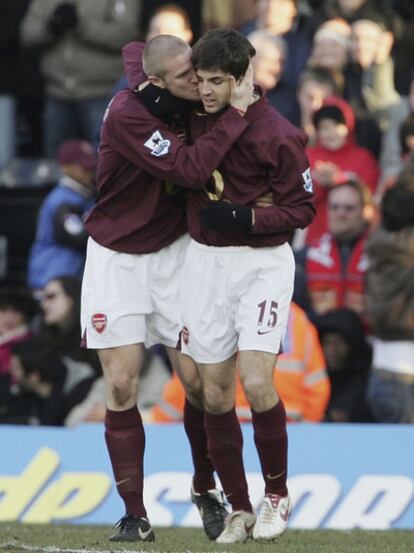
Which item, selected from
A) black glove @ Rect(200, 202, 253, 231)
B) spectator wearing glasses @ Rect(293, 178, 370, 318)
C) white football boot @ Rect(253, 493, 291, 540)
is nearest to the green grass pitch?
white football boot @ Rect(253, 493, 291, 540)

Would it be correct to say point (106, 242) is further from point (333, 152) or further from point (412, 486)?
point (333, 152)

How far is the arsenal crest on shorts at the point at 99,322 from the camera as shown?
8.34 m

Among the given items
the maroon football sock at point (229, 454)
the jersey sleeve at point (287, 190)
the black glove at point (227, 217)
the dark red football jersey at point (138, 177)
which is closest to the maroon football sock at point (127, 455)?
the maroon football sock at point (229, 454)

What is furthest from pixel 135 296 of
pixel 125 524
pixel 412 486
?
pixel 412 486

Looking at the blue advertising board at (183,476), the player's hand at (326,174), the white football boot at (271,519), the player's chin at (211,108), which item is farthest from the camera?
the player's hand at (326,174)

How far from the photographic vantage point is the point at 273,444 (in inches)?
322

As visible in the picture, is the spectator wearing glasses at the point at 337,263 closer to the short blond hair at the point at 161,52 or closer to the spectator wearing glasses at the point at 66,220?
the spectator wearing glasses at the point at 66,220

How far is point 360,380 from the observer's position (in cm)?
1194

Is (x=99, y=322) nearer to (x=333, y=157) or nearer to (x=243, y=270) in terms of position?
(x=243, y=270)

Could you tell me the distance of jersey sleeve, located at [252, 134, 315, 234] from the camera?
7977 mm

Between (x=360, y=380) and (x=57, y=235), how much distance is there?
281cm

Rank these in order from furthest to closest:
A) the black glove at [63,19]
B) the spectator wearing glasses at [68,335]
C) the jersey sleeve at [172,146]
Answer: the black glove at [63,19], the spectator wearing glasses at [68,335], the jersey sleeve at [172,146]

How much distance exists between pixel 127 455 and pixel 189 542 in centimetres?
53

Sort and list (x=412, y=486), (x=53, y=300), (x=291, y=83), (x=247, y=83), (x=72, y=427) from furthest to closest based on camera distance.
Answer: (x=291, y=83)
(x=53, y=300)
(x=72, y=427)
(x=412, y=486)
(x=247, y=83)
